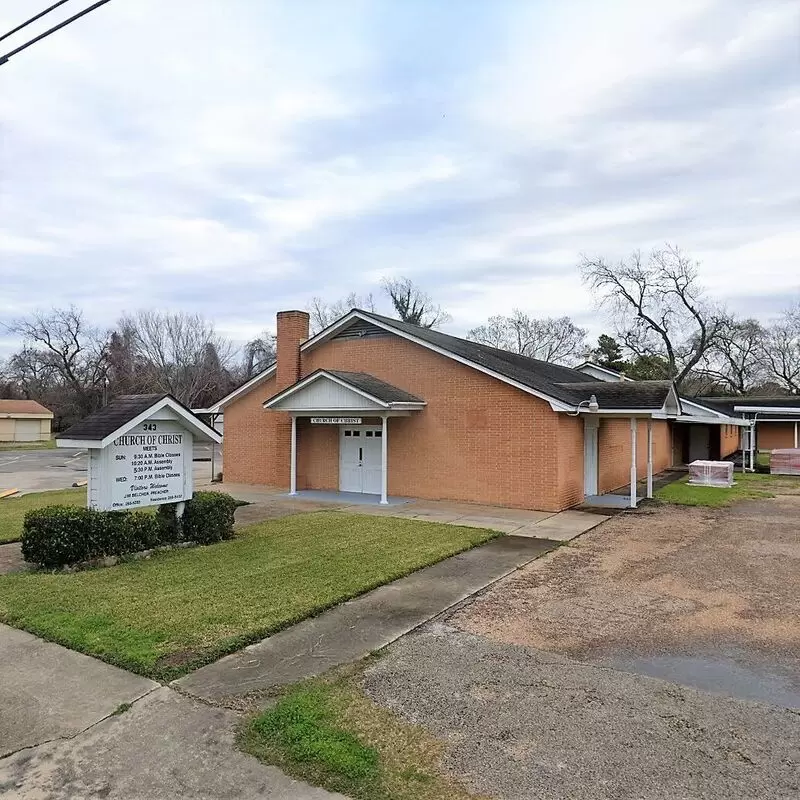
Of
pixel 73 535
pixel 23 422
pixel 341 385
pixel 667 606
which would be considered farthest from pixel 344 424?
pixel 23 422

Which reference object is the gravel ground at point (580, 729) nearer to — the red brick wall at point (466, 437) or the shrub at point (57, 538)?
the shrub at point (57, 538)

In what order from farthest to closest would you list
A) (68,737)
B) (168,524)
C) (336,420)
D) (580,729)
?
(336,420) < (168,524) < (580,729) < (68,737)

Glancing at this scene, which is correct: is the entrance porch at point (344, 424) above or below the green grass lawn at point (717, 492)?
above

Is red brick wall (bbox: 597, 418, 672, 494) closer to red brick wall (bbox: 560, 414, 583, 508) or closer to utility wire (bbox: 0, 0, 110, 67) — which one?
red brick wall (bbox: 560, 414, 583, 508)

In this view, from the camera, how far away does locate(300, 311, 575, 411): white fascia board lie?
13977 millimetres

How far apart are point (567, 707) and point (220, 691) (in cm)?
259

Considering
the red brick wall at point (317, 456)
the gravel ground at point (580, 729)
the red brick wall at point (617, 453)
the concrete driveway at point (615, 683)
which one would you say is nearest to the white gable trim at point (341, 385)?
the red brick wall at point (317, 456)

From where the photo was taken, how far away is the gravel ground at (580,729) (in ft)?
11.7

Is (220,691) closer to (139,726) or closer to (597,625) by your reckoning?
(139,726)

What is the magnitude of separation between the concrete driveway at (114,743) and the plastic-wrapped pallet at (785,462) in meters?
25.3

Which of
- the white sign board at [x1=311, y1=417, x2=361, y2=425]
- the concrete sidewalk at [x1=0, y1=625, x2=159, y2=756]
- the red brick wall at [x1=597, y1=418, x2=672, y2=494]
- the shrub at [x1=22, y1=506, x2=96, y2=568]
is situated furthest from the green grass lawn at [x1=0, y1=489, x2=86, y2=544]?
the red brick wall at [x1=597, y1=418, x2=672, y2=494]

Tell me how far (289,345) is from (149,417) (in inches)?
379

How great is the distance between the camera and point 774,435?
1433 inches

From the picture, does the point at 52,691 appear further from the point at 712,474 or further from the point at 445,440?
the point at 712,474
